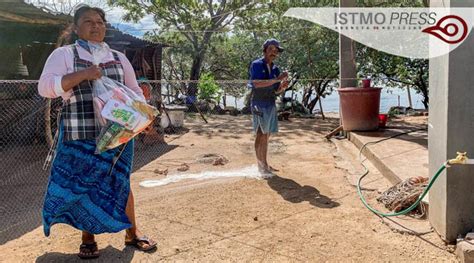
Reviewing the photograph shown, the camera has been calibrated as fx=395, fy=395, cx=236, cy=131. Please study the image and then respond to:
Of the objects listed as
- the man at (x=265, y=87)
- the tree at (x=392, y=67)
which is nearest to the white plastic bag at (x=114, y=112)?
the man at (x=265, y=87)

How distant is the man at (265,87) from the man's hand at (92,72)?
2.27 metres

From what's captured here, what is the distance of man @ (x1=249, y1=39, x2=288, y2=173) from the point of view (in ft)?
13.9

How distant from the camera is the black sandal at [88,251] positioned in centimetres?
250

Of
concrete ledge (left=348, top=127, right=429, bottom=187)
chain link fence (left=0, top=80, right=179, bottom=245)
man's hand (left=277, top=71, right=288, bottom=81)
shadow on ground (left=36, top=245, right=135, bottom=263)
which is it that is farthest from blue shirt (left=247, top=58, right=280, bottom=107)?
shadow on ground (left=36, top=245, right=135, bottom=263)

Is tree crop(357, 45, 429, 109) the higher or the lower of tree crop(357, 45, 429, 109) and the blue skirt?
the higher

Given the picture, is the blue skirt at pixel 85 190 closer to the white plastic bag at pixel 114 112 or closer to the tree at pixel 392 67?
the white plastic bag at pixel 114 112

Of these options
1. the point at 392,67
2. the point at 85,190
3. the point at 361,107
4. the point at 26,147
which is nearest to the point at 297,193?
the point at 85,190

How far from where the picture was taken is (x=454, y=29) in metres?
2.39

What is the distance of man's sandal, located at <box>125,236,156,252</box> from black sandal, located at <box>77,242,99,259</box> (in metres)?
0.24

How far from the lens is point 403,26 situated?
29.0ft

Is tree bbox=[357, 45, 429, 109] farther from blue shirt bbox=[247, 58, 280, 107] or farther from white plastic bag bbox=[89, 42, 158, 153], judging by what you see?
white plastic bag bbox=[89, 42, 158, 153]

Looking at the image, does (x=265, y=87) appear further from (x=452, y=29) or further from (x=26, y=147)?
(x=26, y=147)

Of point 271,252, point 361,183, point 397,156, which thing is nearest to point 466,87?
point 271,252

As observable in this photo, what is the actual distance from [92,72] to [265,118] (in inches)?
96.8
